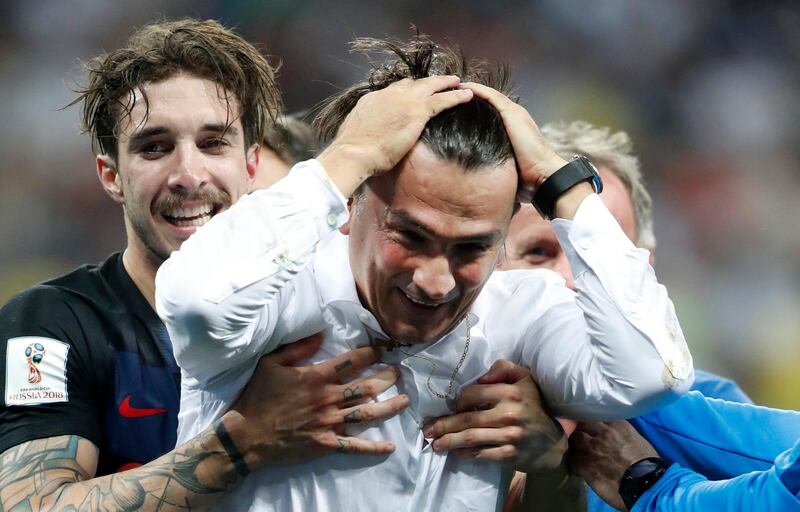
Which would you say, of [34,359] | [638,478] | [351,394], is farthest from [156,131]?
[638,478]

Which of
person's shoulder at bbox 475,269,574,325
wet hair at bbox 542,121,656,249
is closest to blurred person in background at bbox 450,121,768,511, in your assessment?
wet hair at bbox 542,121,656,249

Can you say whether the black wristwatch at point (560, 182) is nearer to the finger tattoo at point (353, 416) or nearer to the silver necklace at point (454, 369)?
the silver necklace at point (454, 369)

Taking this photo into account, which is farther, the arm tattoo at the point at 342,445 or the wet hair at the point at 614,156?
the wet hair at the point at 614,156

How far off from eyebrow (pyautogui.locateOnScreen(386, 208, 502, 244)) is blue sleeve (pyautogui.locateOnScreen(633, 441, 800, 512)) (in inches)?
30.4

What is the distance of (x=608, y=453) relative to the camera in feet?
8.70

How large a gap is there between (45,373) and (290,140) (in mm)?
2068

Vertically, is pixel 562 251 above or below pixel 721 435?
above

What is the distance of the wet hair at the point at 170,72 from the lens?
332cm

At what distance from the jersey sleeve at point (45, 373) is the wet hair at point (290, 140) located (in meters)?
1.51

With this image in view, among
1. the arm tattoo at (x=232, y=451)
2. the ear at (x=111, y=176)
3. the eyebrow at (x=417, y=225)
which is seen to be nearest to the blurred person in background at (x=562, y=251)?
the eyebrow at (x=417, y=225)

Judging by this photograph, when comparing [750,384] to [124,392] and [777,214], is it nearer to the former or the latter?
[777,214]

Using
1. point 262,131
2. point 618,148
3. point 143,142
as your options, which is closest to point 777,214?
point 618,148

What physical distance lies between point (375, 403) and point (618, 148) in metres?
2.39

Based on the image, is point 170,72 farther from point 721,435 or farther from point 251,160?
point 721,435
